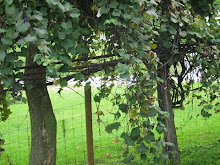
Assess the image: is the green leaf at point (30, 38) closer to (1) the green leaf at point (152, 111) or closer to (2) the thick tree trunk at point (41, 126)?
(1) the green leaf at point (152, 111)

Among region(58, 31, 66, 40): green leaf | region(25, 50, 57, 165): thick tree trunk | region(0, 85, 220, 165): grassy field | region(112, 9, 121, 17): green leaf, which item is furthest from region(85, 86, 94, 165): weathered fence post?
region(58, 31, 66, 40): green leaf

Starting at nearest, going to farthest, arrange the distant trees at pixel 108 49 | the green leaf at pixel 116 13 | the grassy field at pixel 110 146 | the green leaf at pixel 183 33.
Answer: the distant trees at pixel 108 49
the green leaf at pixel 116 13
the green leaf at pixel 183 33
the grassy field at pixel 110 146

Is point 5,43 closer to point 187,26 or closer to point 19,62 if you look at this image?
point 19,62

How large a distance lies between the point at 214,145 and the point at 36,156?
4.02 meters

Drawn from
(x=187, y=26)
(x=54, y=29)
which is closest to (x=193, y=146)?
(x=187, y=26)

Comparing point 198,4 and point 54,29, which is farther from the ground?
point 198,4

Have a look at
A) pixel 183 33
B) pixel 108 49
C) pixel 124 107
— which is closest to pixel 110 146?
pixel 108 49

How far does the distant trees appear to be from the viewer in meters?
2.22

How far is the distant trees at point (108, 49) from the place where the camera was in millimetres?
2225

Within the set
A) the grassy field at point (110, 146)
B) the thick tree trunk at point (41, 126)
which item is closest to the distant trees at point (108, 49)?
the thick tree trunk at point (41, 126)

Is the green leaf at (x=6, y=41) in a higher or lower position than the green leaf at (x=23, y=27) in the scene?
lower

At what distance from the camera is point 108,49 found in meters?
4.31

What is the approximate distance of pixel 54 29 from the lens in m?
2.52

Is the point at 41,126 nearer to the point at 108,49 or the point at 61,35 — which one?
the point at 61,35
